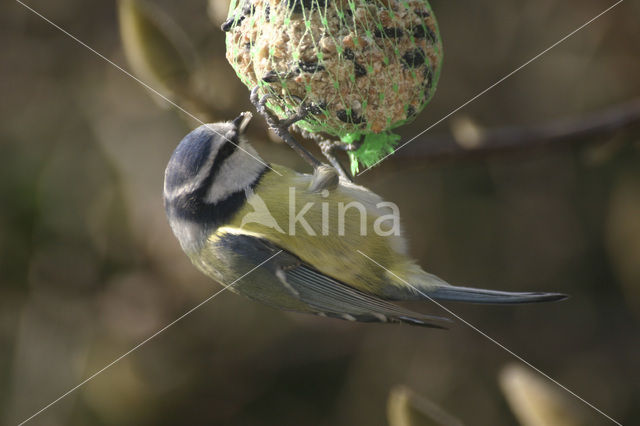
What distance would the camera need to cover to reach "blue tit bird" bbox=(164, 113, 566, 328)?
2133 millimetres

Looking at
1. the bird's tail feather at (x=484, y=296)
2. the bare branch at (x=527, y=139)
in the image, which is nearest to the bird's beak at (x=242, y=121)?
the bare branch at (x=527, y=139)

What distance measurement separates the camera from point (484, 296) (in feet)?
6.96

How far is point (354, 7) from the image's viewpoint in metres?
1.95

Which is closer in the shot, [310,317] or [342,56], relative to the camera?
[342,56]

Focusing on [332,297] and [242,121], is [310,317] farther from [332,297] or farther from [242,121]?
[242,121]

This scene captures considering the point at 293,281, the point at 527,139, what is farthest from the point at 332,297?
the point at 527,139

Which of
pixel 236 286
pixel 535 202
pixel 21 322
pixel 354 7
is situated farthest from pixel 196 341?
pixel 354 7

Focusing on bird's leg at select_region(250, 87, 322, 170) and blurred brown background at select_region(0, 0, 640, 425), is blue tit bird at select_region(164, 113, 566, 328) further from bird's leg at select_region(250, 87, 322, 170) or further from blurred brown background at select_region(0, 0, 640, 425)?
blurred brown background at select_region(0, 0, 640, 425)

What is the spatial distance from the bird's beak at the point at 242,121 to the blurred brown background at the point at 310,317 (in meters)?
1.40

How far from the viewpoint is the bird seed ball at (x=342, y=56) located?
193cm

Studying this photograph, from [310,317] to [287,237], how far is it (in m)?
1.55

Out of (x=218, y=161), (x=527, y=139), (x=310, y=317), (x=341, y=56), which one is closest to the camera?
(x=341, y=56)

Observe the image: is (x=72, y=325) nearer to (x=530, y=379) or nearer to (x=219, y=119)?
(x=219, y=119)

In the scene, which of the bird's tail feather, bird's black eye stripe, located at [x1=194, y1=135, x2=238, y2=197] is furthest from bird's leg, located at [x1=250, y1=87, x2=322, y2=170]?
the bird's tail feather
